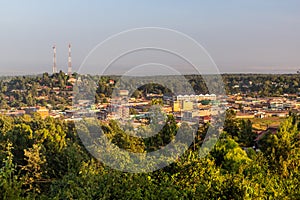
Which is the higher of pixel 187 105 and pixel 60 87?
pixel 187 105

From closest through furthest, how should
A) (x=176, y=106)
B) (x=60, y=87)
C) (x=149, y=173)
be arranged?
(x=149, y=173) < (x=176, y=106) < (x=60, y=87)

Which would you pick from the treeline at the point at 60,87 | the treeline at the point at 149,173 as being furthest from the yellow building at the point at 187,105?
the treeline at the point at 60,87

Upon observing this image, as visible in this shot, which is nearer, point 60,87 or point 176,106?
point 176,106

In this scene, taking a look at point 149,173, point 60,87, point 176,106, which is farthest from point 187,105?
point 60,87

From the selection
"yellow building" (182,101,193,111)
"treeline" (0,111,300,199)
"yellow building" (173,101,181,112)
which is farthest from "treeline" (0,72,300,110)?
"treeline" (0,111,300,199)

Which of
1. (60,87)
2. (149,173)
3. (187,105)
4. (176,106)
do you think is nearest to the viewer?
(149,173)

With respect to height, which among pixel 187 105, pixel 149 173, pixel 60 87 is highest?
pixel 187 105

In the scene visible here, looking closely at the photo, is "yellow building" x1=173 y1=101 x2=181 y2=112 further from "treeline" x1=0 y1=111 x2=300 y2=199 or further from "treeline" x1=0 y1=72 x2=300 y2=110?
"treeline" x1=0 y1=72 x2=300 y2=110

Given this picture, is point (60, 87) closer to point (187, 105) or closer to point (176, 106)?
point (187, 105)
